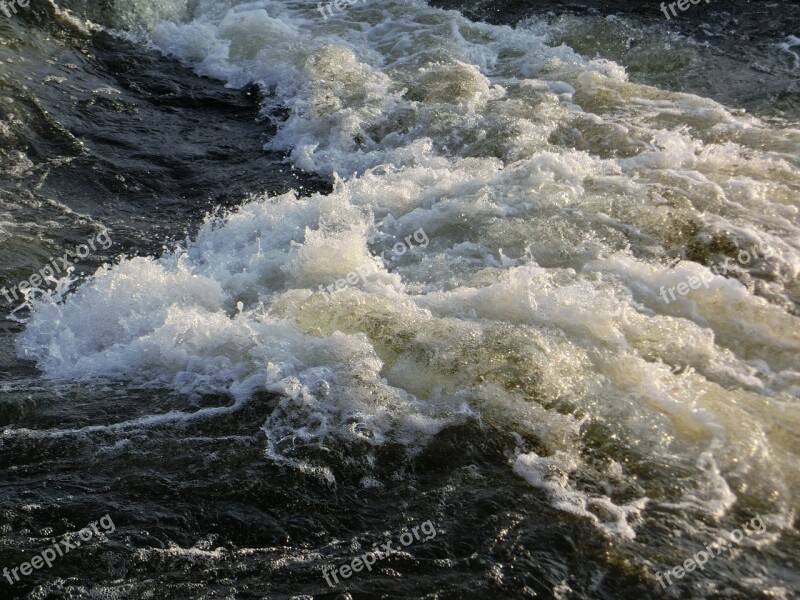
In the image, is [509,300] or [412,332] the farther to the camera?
[509,300]

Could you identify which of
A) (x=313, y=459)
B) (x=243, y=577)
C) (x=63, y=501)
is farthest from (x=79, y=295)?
(x=243, y=577)

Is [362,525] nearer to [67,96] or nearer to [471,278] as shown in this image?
[471,278]

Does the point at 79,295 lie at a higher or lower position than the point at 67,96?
lower

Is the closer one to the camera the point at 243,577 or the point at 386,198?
the point at 243,577

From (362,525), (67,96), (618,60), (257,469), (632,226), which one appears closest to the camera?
(362,525)

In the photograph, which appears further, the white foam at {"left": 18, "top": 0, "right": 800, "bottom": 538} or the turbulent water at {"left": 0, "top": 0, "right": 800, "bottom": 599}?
the white foam at {"left": 18, "top": 0, "right": 800, "bottom": 538}

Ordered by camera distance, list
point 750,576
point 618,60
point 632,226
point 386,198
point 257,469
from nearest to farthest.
→ point 750,576 → point 257,469 → point 632,226 → point 386,198 → point 618,60

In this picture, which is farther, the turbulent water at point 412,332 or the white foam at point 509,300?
the white foam at point 509,300

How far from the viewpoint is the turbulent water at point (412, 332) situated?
3.52 meters

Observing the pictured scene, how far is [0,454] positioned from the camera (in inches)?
159

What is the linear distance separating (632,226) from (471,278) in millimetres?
1365

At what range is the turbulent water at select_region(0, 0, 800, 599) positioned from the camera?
3.52 metres

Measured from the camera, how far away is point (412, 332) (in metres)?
4.85

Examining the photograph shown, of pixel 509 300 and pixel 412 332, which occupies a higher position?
pixel 509 300
